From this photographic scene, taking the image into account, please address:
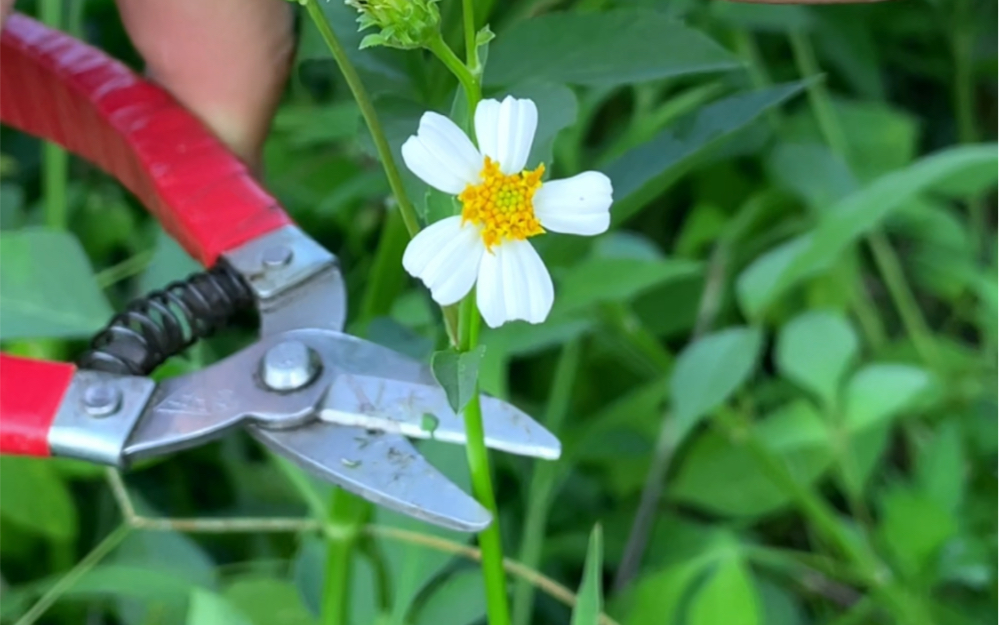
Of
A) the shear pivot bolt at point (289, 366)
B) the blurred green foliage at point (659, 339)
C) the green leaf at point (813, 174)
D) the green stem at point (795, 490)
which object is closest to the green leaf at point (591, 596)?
the blurred green foliage at point (659, 339)

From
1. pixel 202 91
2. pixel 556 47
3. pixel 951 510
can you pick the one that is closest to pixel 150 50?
pixel 202 91

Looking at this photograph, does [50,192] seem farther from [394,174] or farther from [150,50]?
[394,174]

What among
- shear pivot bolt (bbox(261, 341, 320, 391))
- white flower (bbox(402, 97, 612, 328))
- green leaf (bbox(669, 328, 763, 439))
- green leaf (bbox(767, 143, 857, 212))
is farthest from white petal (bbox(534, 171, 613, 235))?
green leaf (bbox(767, 143, 857, 212))

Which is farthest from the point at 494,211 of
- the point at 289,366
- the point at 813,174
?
the point at 813,174

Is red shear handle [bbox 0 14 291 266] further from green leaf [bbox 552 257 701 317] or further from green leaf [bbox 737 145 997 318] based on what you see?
green leaf [bbox 737 145 997 318]

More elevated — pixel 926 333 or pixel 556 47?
→ pixel 556 47
